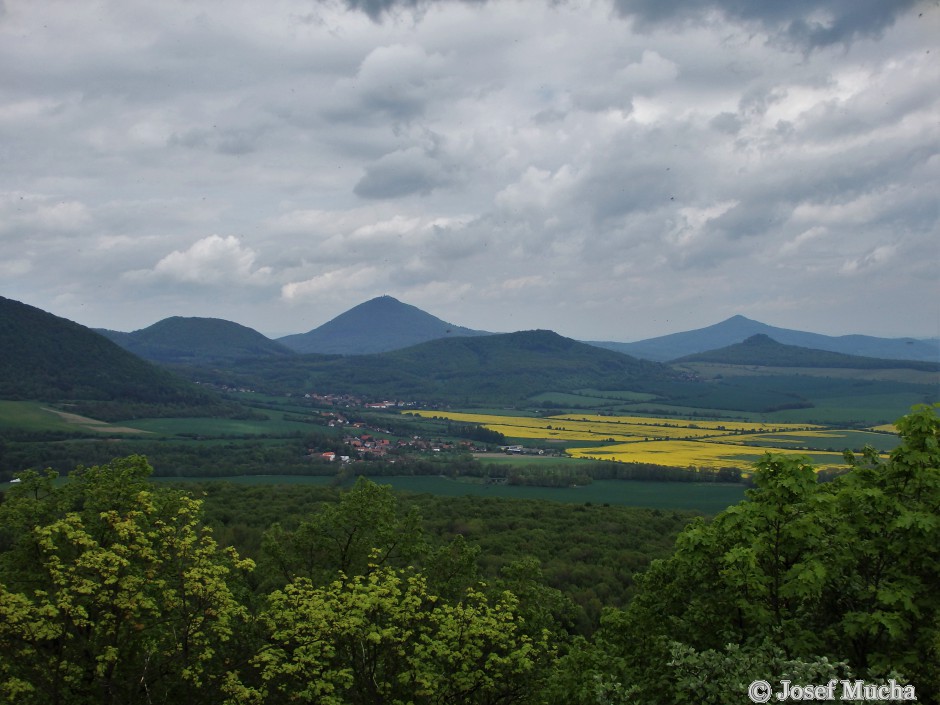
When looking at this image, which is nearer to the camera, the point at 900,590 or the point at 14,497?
the point at 900,590

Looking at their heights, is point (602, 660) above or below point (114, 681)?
above

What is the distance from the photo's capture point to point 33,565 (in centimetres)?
1825

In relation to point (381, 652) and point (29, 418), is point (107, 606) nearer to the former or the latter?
point (381, 652)

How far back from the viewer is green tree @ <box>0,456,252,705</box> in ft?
A: 46.8

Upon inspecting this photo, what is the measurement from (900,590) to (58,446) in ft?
429

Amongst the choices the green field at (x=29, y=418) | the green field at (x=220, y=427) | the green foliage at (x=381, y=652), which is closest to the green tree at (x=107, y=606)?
the green foliage at (x=381, y=652)

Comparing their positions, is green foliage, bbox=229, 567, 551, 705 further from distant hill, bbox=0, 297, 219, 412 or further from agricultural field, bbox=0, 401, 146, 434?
distant hill, bbox=0, 297, 219, 412

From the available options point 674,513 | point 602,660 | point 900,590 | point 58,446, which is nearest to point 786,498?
point 900,590

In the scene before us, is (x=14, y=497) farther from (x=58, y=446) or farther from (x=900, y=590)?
(x=58, y=446)

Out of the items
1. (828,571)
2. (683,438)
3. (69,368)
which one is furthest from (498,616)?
(69,368)

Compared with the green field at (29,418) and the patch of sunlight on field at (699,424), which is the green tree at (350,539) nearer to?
the green field at (29,418)

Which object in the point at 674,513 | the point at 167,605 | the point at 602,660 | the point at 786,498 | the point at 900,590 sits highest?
the point at 786,498

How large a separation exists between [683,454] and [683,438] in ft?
83.9

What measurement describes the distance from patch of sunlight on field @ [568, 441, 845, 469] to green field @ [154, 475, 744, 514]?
1506cm
